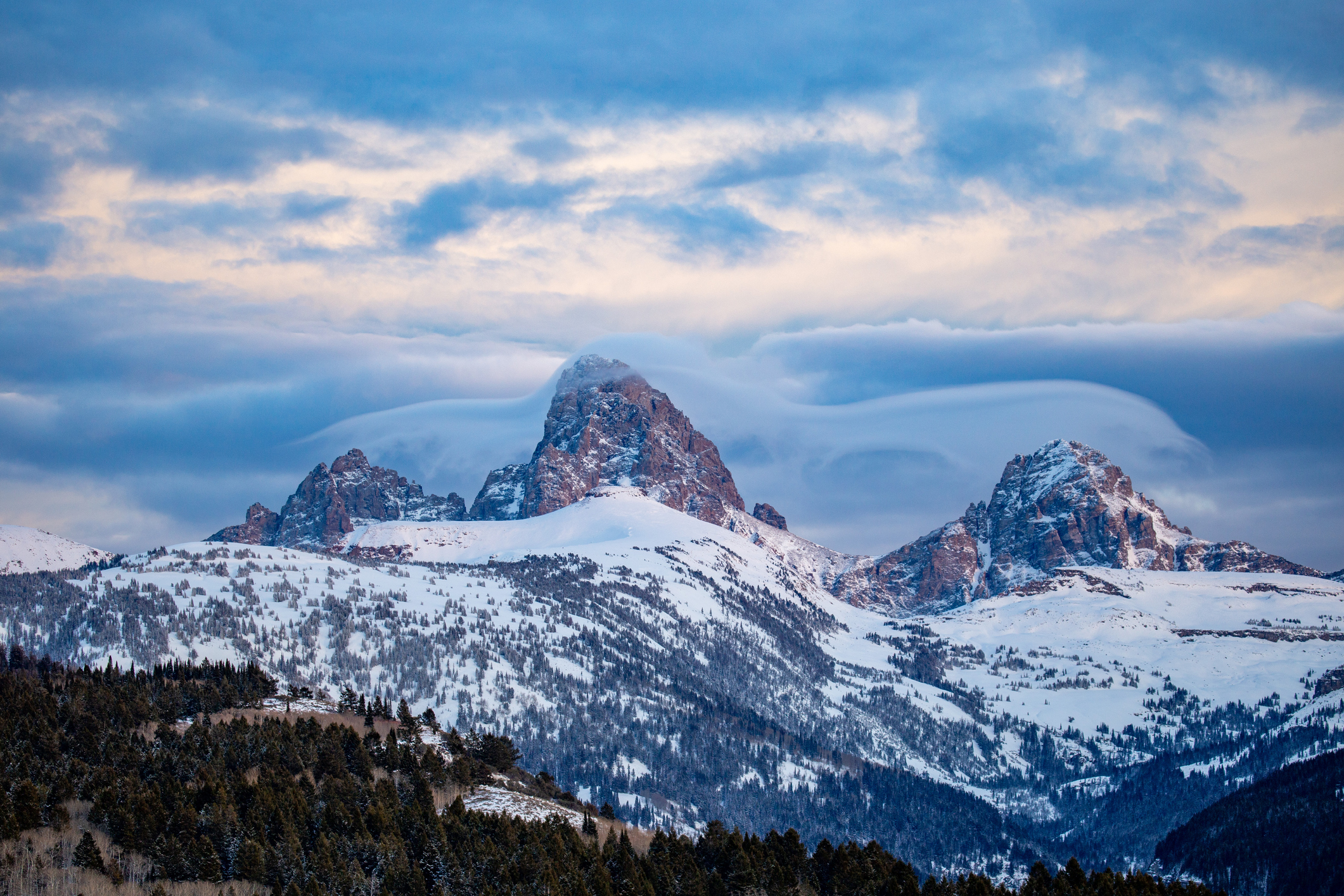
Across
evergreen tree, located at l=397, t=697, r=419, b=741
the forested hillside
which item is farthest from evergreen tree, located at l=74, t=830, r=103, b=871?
evergreen tree, located at l=397, t=697, r=419, b=741

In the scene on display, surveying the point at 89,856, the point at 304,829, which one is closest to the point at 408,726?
the point at 304,829

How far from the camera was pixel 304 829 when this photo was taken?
123 meters

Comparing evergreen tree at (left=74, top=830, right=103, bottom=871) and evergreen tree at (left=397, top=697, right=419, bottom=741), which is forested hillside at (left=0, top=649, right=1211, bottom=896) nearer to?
evergreen tree at (left=74, top=830, right=103, bottom=871)

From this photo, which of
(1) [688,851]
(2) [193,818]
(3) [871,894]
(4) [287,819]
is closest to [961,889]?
(3) [871,894]

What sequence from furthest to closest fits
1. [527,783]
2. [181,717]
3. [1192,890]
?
1. [527,783]
2. [181,717]
3. [1192,890]

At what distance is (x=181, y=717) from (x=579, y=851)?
68.4 m

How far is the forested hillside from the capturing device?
112 meters

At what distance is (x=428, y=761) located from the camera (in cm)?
15288

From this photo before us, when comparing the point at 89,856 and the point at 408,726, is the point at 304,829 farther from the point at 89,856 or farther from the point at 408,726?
the point at 408,726

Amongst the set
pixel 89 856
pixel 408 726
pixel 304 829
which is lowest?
pixel 304 829

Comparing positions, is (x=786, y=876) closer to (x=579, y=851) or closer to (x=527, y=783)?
(x=579, y=851)

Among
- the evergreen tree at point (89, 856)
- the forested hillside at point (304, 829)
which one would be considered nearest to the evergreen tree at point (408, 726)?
the forested hillside at point (304, 829)

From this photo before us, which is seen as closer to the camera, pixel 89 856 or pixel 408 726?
pixel 89 856

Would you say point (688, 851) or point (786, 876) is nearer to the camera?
point (786, 876)
